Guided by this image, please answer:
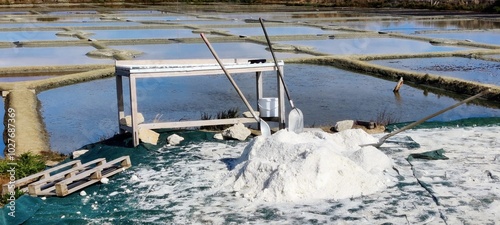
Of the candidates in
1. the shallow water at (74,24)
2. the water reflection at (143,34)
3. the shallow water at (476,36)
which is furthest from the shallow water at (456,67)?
the shallow water at (74,24)

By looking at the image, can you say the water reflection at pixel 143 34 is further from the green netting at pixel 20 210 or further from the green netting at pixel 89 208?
the green netting at pixel 20 210

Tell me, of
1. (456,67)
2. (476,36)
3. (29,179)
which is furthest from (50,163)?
(476,36)

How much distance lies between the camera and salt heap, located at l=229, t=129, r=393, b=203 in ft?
9.92

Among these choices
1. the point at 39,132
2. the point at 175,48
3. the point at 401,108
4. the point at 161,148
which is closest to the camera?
the point at 161,148

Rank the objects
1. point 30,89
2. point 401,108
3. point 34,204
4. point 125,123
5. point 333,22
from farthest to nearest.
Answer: point 333,22 < point 30,89 < point 401,108 < point 125,123 < point 34,204

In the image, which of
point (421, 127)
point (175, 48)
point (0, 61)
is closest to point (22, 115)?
point (421, 127)

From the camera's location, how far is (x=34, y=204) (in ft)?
9.96

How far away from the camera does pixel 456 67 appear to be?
29.0 ft

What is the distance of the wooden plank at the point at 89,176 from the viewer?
3.14 meters

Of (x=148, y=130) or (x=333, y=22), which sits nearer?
(x=148, y=130)

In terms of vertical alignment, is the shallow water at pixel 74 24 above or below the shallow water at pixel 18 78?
above

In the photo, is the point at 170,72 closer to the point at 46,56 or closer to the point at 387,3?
→ the point at 46,56

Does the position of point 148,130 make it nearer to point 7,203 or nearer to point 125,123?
point 125,123

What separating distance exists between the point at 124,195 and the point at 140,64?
1.63 m
